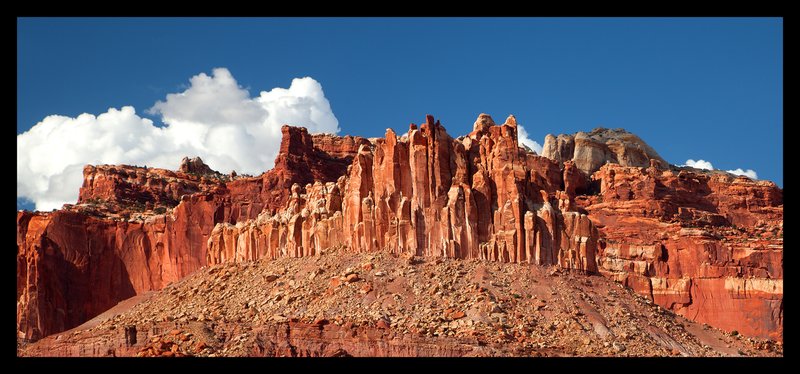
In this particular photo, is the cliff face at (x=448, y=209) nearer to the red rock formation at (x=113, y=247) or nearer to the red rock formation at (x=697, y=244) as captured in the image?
the red rock formation at (x=113, y=247)

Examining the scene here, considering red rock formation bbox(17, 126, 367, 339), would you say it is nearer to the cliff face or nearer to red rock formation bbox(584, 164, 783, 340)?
the cliff face

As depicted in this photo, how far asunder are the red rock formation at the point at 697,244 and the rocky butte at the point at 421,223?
15 centimetres

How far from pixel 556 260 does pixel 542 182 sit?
325 inches

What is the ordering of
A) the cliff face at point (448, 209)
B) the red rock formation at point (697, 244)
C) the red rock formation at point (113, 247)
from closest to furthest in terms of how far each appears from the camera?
the cliff face at point (448, 209), the red rock formation at point (113, 247), the red rock formation at point (697, 244)

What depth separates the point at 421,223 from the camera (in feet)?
309

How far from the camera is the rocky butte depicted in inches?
3733

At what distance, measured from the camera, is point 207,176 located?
147375 millimetres

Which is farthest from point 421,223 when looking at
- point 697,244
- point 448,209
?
point 697,244

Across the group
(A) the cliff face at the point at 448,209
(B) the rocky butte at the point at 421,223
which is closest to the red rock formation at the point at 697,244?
(B) the rocky butte at the point at 421,223

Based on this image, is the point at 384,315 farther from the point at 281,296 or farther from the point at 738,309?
the point at 738,309

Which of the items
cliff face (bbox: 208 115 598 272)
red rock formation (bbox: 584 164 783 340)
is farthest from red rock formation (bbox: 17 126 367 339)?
red rock formation (bbox: 584 164 783 340)

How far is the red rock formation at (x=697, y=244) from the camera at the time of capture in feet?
384

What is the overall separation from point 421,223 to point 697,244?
38.0 meters
